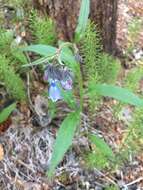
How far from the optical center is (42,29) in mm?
2020

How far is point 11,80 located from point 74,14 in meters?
0.46

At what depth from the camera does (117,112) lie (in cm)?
209

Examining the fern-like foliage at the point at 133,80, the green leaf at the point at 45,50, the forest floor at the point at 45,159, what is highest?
the green leaf at the point at 45,50

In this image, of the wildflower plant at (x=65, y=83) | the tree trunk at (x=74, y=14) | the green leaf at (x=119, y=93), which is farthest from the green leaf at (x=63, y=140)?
the tree trunk at (x=74, y=14)

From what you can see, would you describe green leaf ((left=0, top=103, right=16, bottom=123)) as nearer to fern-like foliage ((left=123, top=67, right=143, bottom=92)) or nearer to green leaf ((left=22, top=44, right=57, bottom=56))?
green leaf ((left=22, top=44, right=57, bottom=56))

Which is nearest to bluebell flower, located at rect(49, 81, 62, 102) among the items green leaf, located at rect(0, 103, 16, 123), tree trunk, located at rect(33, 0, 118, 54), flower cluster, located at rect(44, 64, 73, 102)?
flower cluster, located at rect(44, 64, 73, 102)

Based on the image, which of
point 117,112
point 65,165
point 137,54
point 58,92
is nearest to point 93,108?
point 117,112

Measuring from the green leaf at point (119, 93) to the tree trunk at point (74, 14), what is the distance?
0.53 m

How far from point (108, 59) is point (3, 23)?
0.59 meters

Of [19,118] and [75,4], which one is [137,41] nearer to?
[75,4]

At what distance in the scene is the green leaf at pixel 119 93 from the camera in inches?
64.6

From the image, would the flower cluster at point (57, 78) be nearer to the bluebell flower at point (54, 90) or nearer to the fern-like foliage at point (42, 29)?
the bluebell flower at point (54, 90)

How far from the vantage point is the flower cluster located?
1.55 metres

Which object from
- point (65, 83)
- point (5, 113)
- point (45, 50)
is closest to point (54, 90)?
point (65, 83)
